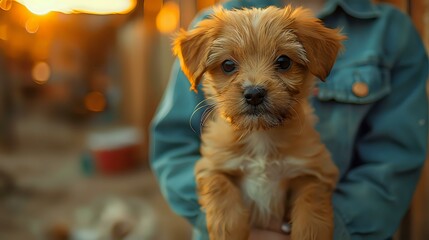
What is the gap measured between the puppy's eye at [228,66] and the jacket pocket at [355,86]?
17.5 inches

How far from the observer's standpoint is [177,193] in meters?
1.46

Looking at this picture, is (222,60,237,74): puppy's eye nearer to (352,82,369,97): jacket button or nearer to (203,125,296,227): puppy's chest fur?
(203,125,296,227): puppy's chest fur

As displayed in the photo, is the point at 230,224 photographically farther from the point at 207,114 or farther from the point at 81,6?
the point at 81,6

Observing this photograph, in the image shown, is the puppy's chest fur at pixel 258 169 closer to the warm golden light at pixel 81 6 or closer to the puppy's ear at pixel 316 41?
the puppy's ear at pixel 316 41

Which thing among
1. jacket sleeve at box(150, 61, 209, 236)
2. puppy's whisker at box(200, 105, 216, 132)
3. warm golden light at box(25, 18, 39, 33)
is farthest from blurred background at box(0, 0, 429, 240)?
puppy's whisker at box(200, 105, 216, 132)

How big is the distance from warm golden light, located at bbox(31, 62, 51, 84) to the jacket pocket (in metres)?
2.40

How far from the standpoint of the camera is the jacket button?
147cm

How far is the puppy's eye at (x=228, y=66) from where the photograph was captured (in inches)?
40.6

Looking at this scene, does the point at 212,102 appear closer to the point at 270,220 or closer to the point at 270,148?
the point at 270,148

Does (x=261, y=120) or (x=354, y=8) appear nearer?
(x=261, y=120)

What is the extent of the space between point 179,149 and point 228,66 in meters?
0.51

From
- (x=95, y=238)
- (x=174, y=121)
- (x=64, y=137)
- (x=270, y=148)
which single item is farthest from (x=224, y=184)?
(x=64, y=137)

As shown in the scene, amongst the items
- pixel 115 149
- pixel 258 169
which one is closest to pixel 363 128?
pixel 258 169

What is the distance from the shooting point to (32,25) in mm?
3322
